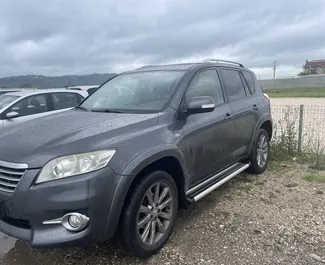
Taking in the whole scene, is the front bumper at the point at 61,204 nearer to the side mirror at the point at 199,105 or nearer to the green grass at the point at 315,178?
the side mirror at the point at 199,105

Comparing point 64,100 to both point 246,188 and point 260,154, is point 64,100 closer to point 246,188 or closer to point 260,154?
point 260,154

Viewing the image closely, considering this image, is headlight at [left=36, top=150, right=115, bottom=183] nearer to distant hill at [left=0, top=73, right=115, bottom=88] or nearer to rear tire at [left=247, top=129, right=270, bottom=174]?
rear tire at [left=247, top=129, right=270, bottom=174]

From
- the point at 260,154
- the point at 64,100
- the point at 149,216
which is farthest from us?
the point at 64,100

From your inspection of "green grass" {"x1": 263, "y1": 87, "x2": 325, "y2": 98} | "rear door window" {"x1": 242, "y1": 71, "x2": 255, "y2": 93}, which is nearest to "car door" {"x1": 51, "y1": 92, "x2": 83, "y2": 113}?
"rear door window" {"x1": 242, "y1": 71, "x2": 255, "y2": 93}

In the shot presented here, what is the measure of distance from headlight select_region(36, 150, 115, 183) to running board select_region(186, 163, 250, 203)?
1.27 meters

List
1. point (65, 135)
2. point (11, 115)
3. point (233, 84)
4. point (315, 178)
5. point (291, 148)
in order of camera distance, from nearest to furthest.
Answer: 1. point (65, 135)
2. point (233, 84)
3. point (315, 178)
4. point (11, 115)
5. point (291, 148)

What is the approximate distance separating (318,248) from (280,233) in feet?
1.28

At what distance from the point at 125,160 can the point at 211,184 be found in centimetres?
158

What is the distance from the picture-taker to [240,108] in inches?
181

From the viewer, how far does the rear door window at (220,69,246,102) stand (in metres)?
4.49

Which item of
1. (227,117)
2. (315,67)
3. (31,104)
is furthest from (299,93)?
(315,67)

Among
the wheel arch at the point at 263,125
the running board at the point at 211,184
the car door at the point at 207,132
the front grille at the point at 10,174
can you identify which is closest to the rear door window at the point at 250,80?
the wheel arch at the point at 263,125

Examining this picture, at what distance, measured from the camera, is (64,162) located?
2.50 metres

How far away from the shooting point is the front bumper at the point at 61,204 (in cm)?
243
